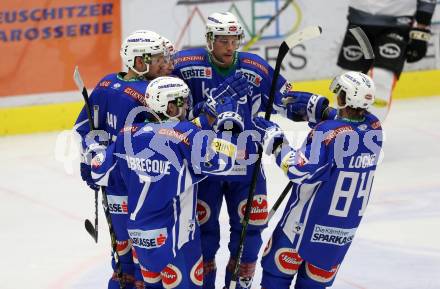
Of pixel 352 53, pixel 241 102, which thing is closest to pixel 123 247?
pixel 241 102

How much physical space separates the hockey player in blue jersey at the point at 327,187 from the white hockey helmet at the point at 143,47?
585 millimetres

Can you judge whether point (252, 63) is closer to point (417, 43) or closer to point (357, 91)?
point (357, 91)

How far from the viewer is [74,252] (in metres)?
6.12

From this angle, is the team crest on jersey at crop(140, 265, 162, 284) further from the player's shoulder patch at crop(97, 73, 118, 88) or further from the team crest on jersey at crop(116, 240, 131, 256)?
the player's shoulder patch at crop(97, 73, 118, 88)

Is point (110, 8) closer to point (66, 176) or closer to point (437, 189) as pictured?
point (66, 176)

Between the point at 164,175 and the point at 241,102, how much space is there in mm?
784

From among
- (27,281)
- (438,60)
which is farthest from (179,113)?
(438,60)

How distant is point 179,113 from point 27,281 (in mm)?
1772

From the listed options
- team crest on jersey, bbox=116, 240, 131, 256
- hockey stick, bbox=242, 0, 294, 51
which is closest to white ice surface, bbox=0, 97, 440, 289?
team crest on jersey, bbox=116, 240, 131, 256

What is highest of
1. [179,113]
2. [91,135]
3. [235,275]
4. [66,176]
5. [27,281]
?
[179,113]

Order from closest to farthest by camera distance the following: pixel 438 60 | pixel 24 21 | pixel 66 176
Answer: pixel 66 176, pixel 24 21, pixel 438 60

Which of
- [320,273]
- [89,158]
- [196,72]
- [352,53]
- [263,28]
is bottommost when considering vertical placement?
[263,28]

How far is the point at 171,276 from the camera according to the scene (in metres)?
4.50

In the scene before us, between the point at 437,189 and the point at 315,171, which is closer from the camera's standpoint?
the point at 315,171
